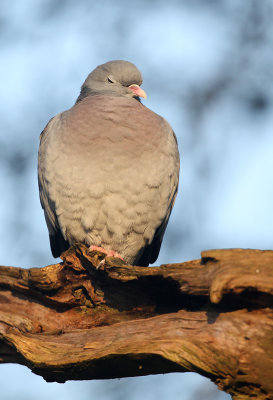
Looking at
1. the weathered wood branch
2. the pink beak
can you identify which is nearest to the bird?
the pink beak

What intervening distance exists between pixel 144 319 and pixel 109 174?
1.69m

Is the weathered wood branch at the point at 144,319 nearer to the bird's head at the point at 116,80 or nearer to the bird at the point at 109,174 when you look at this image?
the bird at the point at 109,174

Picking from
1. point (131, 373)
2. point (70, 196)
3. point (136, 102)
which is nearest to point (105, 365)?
point (131, 373)

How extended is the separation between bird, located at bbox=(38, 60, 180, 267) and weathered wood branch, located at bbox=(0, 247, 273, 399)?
41.3 inches

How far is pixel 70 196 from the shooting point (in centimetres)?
509

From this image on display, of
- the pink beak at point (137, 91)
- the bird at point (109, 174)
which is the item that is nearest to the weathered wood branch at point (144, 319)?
the bird at point (109, 174)

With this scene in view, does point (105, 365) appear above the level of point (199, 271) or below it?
below

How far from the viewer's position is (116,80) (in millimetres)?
6020

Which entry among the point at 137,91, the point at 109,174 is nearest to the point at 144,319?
the point at 109,174

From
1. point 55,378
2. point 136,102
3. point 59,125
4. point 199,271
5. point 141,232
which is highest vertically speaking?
point 136,102

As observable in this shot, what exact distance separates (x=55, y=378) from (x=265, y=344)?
1.33 meters

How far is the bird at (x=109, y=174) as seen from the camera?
5082 mm

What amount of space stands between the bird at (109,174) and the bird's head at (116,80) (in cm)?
37

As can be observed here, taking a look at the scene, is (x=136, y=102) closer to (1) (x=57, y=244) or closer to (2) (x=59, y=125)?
(2) (x=59, y=125)
